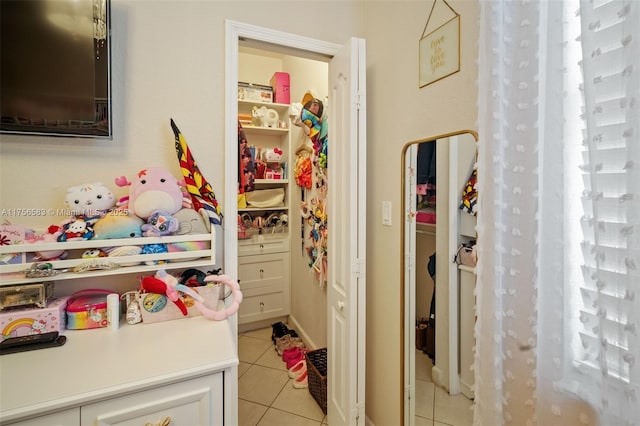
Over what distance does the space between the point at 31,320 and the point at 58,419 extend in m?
0.42

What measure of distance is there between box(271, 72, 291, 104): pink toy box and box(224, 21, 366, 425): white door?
142cm

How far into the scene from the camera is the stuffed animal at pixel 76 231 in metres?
1.04

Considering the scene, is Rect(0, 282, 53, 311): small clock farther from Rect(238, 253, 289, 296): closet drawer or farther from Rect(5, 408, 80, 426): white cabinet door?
Rect(238, 253, 289, 296): closet drawer

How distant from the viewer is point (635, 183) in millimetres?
551

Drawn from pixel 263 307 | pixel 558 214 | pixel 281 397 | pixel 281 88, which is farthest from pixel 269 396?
pixel 281 88

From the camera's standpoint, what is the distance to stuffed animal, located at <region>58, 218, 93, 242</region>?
104cm

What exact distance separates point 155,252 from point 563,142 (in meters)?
1.29

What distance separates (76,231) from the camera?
105 centimetres

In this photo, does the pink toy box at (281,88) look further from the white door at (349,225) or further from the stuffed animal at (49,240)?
the stuffed animal at (49,240)

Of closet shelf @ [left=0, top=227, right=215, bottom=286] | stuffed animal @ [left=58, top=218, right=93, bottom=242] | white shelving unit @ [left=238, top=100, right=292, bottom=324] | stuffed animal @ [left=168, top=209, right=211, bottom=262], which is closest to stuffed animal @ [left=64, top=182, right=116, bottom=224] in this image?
stuffed animal @ [left=58, top=218, right=93, bottom=242]

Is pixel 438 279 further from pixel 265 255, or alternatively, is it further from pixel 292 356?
pixel 265 255

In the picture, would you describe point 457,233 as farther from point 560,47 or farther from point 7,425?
point 7,425

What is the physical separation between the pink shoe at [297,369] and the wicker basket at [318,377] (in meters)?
0.18

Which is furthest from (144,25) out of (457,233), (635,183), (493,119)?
(635,183)
